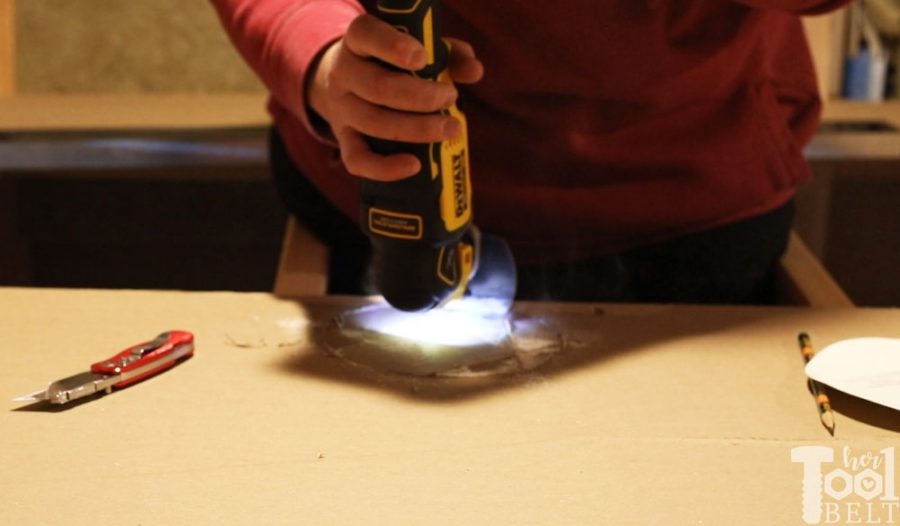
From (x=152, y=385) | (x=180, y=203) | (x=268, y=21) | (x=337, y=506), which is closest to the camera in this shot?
(x=337, y=506)

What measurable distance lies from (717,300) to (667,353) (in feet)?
0.86

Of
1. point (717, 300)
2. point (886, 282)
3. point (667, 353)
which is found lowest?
point (886, 282)

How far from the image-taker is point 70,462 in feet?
1.53

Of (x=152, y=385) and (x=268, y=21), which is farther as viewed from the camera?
(x=268, y=21)

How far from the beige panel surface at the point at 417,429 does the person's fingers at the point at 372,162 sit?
0.12 m

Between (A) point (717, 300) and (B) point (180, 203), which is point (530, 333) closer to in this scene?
(A) point (717, 300)

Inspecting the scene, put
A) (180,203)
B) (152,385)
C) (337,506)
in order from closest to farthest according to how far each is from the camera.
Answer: (337,506) → (152,385) → (180,203)

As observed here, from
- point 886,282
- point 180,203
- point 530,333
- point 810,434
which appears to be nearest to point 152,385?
point 530,333

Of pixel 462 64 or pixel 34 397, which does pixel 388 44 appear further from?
pixel 34 397

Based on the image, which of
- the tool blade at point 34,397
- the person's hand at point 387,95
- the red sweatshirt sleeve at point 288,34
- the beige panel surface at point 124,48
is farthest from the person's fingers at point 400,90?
the beige panel surface at point 124,48

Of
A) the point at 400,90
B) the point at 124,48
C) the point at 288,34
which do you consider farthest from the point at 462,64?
the point at 124,48

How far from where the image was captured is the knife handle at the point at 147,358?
544 mm

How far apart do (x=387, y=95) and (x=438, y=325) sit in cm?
17

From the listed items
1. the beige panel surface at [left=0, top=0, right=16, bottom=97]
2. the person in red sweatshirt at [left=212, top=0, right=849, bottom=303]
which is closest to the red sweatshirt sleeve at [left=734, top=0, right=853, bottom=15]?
the person in red sweatshirt at [left=212, top=0, right=849, bottom=303]
